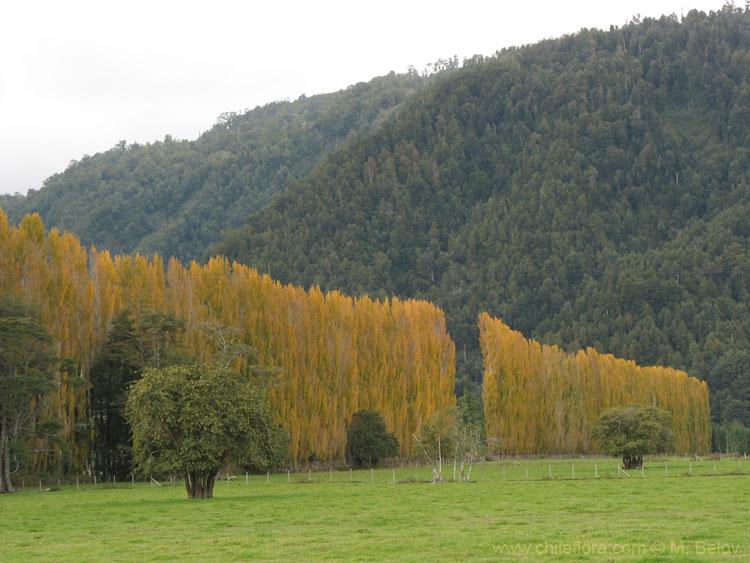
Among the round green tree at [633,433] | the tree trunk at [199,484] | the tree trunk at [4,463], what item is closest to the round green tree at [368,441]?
the round green tree at [633,433]

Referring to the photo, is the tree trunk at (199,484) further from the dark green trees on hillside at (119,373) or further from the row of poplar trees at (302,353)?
the dark green trees on hillside at (119,373)

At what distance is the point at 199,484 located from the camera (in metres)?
40.0

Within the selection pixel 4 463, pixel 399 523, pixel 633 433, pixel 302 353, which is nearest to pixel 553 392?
pixel 302 353

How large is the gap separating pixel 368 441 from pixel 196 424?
37.4 meters

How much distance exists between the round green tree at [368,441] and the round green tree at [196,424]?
34.1m

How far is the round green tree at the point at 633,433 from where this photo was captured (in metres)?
60.5

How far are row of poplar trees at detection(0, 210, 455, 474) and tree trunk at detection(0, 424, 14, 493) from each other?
10.0 ft

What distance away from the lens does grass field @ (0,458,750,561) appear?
19.9m

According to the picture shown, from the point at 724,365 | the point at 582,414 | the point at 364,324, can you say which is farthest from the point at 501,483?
the point at 724,365

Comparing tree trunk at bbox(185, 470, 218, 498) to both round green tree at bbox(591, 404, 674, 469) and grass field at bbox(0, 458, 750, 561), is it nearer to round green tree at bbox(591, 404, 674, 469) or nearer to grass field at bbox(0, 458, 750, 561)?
grass field at bbox(0, 458, 750, 561)

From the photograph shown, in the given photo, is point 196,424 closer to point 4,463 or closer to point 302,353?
point 4,463

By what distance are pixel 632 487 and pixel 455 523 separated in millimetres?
18168

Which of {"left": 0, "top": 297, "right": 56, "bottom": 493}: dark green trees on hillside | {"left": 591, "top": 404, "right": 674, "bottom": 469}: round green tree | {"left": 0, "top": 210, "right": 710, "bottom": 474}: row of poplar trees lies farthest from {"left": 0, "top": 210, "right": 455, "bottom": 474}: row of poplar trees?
{"left": 591, "top": 404, "right": 674, "bottom": 469}: round green tree

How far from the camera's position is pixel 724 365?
157m
